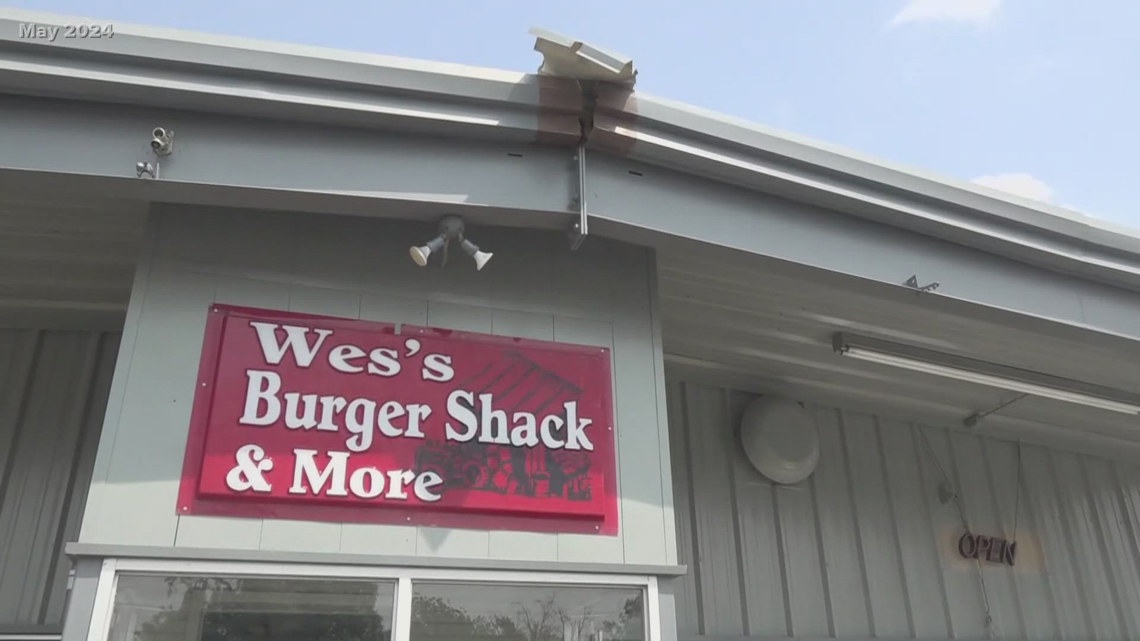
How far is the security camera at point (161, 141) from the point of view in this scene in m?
2.96

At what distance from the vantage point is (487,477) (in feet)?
10.7

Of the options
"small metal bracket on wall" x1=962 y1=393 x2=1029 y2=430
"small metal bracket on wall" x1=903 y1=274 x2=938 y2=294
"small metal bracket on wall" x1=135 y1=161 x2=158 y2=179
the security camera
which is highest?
"small metal bracket on wall" x1=962 y1=393 x2=1029 y2=430

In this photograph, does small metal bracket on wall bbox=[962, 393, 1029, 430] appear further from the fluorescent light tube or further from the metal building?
the metal building

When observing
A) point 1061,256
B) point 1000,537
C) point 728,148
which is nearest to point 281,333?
point 728,148

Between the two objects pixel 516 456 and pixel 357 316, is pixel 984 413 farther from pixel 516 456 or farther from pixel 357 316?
pixel 357 316

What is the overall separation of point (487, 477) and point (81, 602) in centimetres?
139

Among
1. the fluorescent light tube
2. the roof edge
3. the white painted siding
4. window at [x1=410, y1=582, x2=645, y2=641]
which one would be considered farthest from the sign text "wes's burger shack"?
the fluorescent light tube

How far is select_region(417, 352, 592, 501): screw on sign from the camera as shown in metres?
3.25

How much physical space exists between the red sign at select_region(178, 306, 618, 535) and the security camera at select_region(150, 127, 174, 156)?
1.99 ft

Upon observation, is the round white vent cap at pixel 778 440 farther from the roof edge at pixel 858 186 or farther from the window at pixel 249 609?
the window at pixel 249 609

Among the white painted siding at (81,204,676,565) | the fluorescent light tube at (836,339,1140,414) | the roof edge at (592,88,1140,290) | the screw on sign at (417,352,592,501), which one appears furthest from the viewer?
the fluorescent light tube at (836,339,1140,414)

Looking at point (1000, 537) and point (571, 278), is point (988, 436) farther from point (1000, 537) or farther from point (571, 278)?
point (571, 278)

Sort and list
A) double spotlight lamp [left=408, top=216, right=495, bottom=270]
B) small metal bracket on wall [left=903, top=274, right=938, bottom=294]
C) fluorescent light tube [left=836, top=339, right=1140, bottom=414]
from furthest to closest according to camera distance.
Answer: fluorescent light tube [left=836, top=339, right=1140, bottom=414]
small metal bracket on wall [left=903, top=274, right=938, bottom=294]
double spotlight lamp [left=408, top=216, right=495, bottom=270]

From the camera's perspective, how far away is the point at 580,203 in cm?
330
